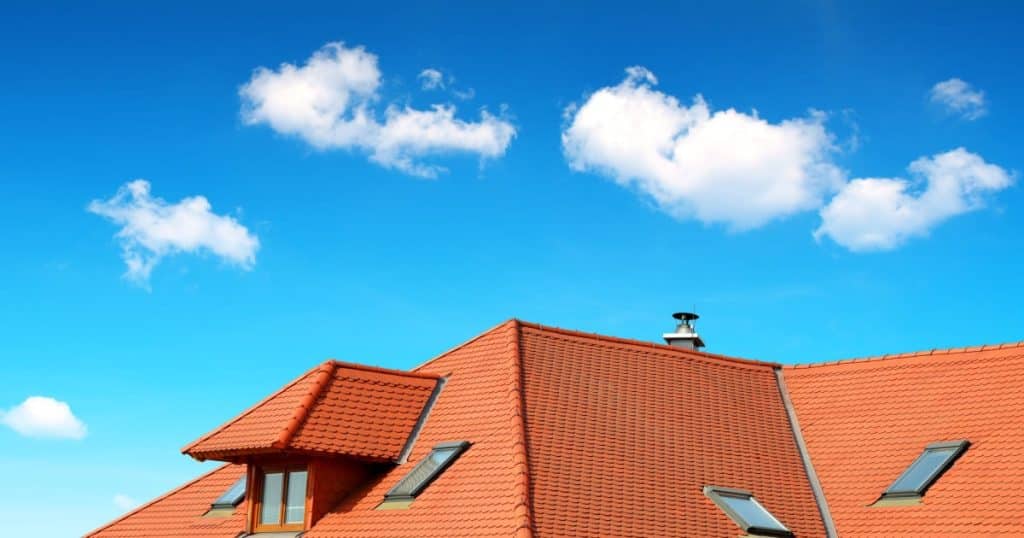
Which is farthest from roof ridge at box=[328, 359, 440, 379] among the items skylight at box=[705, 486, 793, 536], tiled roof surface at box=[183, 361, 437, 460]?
skylight at box=[705, 486, 793, 536]

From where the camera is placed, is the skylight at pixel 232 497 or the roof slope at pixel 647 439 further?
the skylight at pixel 232 497

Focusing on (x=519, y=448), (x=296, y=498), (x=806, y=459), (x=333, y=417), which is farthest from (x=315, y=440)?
(x=806, y=459)

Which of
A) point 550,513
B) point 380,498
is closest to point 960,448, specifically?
point 550,513

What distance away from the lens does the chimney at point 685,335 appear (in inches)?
1193

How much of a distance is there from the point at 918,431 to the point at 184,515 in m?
15.9

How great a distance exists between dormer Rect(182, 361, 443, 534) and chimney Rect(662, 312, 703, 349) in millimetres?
8420

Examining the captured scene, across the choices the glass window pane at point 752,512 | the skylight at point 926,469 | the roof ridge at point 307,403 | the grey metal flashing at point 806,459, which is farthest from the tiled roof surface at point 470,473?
the skylight at point 926,469

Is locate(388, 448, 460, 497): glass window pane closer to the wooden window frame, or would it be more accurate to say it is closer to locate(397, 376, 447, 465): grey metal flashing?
locate(397, 376, 447, 465): grey metal flashing

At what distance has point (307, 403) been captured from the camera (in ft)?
74.9

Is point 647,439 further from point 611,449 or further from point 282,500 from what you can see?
point 282,500

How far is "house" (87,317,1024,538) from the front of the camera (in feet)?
67.4

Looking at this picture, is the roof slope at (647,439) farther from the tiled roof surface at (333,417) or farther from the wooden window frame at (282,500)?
the wooden window frame at (282,500)

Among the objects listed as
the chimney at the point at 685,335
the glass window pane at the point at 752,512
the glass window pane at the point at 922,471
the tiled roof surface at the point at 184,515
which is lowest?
the glass window pane at the point at 752,512

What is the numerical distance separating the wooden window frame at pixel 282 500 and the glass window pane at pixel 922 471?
1101 cm
